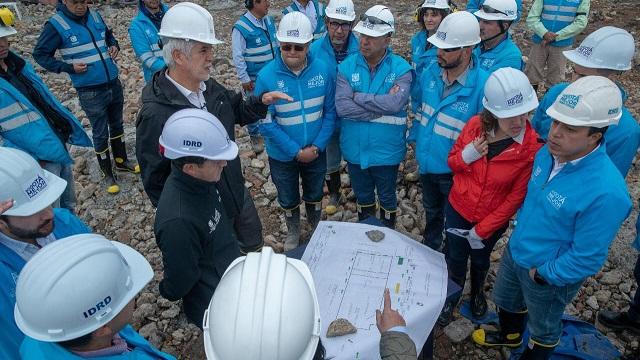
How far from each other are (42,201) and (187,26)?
1.73m

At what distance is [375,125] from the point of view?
4.36 meters

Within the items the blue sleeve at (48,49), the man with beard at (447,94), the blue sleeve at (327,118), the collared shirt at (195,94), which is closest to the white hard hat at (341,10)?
the blue sleeve at (327,118)

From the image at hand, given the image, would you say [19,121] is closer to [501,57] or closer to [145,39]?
[145,39]

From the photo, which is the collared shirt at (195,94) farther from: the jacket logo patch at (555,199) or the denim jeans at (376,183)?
the jacket logo patch at (555,199)

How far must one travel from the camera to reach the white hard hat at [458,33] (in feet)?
12.5

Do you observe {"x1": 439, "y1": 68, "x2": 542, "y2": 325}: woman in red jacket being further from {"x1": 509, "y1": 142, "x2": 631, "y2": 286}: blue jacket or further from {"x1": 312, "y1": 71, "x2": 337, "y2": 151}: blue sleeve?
{"x1": 312, "y1": 71, "x2": 337, "y2": 151}: blue sleeve

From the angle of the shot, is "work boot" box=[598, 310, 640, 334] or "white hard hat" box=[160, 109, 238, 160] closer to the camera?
"white hard hat" box=[160, 109, 238, 160]

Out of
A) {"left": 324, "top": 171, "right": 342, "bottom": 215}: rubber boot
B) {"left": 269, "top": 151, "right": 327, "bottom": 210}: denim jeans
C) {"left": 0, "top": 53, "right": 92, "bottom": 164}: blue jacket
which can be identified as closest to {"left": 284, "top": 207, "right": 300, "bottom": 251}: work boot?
{"left": 269, "top": 151, "right": 327, "bottom": 210}: denim jeans

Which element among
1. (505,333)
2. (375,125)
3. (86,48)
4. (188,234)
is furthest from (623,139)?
(86,48)

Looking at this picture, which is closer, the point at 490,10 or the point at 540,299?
the point at 540,299

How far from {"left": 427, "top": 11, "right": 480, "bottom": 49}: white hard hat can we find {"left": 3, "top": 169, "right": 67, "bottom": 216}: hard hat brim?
10.0 feet

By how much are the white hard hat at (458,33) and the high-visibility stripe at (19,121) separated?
367 cm

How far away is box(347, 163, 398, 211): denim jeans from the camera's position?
466 centimetres

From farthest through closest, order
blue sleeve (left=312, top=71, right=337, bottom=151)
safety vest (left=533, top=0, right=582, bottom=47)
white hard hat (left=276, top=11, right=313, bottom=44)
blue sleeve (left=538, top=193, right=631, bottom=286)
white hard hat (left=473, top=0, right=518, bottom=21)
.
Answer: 1. safety vest (left=533, top=0, right=582, bottom=47)
2. white hard hat (left=473, top=0, right=518, bottom=21)
3. blue sleeve (left=312, top=71, right=337, bottom=151)
4. white hard hat (left=276, top=11, right=313, bottom=44)
5. blue sleeve (left=538, top=193, right=631, bottom=286)
